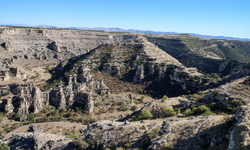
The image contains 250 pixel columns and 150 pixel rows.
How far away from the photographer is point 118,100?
173 feet

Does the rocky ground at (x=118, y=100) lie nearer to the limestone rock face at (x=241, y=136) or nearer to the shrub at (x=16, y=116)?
the limestone rock face at (x=241, y=136)


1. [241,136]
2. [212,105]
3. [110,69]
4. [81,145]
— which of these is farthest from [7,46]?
[241,136]

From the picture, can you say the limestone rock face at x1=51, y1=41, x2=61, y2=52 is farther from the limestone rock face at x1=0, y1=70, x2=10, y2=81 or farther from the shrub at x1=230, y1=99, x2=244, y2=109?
the shrub at x1=230, y1=99, x2=244, y2=109

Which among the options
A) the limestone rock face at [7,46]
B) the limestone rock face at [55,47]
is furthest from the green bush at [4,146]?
the limestone rock face at [55,47]

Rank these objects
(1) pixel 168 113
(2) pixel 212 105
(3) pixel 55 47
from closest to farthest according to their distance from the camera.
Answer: (1) pixel 168 113
(2) pixel 212 105
(3) pixel 55 47

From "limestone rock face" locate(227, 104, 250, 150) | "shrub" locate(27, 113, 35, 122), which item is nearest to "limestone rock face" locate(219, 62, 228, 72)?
"limestone rock face" locate(227, 104, 250, 150)

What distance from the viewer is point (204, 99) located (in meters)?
36.6

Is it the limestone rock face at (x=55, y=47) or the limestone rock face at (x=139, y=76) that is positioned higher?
the limestone rock face at (x=55, y=47)

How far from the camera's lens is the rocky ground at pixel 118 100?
2005 cm

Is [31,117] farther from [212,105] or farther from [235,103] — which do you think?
[235,103]

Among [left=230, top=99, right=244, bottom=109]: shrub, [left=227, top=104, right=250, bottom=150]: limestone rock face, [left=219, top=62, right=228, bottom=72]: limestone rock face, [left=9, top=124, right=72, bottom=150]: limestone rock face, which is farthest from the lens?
[left=219, top=62, right=228, bottom=72]: limestone rock face

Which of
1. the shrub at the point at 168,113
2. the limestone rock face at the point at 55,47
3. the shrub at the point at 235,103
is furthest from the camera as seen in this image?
the limestone rock face at the point at 55,47

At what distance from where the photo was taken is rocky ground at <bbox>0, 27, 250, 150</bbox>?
65.8 feet

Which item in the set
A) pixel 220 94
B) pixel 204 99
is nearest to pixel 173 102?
pixel 204 99
